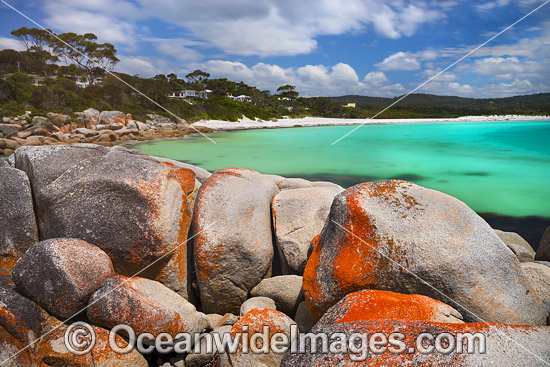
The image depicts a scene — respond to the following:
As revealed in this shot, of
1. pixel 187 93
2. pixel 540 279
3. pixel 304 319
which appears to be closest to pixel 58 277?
pixel 304 319

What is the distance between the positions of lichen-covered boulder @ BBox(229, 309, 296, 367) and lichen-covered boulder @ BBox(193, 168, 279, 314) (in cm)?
100

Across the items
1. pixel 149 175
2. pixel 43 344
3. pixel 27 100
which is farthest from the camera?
pixel 27 100

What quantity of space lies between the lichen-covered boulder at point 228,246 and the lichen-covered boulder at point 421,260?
3.78 ft

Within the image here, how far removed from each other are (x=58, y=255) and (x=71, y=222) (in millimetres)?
675

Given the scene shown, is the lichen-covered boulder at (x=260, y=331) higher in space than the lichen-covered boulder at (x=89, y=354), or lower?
higher

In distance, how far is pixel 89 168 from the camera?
454 cm

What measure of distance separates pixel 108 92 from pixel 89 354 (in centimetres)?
4821

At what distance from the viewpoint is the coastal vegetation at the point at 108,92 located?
37.9 metres

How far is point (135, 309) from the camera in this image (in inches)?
137

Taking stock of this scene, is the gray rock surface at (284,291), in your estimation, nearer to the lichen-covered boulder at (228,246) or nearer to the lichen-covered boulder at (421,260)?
the lichen-covered boulder at (228,246)

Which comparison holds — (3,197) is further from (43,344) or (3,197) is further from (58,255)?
(43,344)

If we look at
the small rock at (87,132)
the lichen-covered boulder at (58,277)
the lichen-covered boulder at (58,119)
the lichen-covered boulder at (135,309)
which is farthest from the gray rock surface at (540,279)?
the lichen-covered boulder at (58,119)

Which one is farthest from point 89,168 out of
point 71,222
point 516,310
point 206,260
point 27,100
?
point 27,100

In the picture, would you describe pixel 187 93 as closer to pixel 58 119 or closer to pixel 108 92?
pixel 108 92
